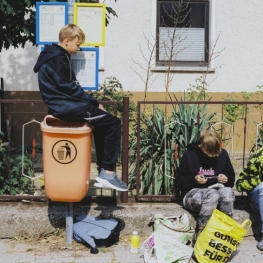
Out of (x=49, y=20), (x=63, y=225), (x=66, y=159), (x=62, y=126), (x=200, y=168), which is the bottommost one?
(x=63, y=225)

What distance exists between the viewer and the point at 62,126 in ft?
18.0

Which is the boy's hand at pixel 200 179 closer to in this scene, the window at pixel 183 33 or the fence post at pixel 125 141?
the fence post at pixel 125 141

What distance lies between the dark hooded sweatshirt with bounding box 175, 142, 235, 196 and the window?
4440 mm

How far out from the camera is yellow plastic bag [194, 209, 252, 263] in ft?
17.4

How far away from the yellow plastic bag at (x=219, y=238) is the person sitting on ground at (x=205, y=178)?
0.22 metres

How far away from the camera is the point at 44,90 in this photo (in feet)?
17.4

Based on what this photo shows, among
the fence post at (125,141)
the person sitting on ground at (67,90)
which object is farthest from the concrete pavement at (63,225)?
the person sitting on ground at (67,90)

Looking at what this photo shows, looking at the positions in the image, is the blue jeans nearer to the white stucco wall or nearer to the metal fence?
the metal fence

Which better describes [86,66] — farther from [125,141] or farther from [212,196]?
[212,196]

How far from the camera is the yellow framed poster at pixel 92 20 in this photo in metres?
5.83

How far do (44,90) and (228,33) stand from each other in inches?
210

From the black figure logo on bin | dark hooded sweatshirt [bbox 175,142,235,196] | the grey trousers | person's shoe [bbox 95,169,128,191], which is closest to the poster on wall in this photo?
the black figure logo on bin

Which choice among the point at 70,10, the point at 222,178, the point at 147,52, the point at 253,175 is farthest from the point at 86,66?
the point at 147,52

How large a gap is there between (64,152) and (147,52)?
194 inches
